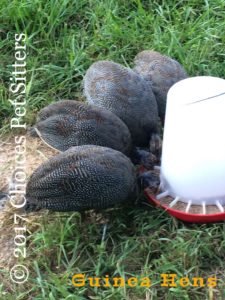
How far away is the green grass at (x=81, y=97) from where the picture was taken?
7.17 ft

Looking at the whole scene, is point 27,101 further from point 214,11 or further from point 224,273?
point 224,273

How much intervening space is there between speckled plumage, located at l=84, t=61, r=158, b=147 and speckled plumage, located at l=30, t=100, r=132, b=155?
9cm

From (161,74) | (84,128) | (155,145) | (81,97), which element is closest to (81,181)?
(84,128)

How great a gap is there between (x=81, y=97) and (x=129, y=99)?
59cm

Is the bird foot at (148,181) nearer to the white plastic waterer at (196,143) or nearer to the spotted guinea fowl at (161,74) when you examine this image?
the white plastic waterer at (196,143)

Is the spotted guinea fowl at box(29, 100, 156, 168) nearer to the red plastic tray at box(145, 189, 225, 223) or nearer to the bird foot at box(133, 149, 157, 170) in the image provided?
the bird foot at box(133, 149, 157, 170)

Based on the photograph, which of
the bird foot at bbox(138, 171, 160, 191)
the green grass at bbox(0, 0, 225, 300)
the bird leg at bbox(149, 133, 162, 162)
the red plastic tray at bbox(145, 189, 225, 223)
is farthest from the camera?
the bird leg at bbox(149, 133, 162, 162)

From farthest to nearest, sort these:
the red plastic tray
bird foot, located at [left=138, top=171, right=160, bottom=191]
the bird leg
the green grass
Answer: the bird leg < bird foot, located at [left=138, top=171, right=160, bottom=191] < the red plastic tray < the green grass

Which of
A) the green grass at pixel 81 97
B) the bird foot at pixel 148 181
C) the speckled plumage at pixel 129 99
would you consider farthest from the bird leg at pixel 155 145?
the green grass at pixel 81 97

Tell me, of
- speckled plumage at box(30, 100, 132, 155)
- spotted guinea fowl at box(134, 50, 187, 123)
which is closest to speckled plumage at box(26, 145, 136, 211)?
speckled plumage at box(30, 100, 132, 155)

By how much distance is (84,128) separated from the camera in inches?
95.0

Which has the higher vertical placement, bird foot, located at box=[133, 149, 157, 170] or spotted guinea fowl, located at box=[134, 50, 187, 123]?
spotted guinea fowl, located at box=[134, 50, 187, 123]

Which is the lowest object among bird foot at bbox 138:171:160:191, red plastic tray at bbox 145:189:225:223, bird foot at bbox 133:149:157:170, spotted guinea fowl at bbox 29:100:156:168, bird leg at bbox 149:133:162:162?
red plastic tray at bbox 145:189:225:223

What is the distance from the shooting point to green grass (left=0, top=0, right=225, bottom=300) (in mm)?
2186
